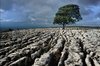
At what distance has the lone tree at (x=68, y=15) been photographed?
90875 mm

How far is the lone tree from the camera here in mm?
90875

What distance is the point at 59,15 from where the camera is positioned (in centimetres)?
9381

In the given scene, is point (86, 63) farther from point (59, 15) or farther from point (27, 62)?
point (59, 15)

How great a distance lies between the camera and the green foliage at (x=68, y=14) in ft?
298

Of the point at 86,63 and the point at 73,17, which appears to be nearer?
the point at 86,63

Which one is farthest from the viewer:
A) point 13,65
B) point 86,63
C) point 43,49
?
point 43,49

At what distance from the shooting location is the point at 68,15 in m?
92.2

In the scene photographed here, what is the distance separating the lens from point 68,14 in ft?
302

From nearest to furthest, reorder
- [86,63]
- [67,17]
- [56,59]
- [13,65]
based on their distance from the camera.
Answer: [13,65] < [86,63] < [56,59] < [67,17]

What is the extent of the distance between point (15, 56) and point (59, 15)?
74.0m

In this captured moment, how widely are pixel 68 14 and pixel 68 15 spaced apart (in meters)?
0.45

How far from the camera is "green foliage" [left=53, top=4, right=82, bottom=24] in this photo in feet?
298

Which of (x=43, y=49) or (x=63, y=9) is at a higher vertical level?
(x=63, y=9)

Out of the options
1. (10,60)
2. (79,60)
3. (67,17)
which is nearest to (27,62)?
(10,60)
